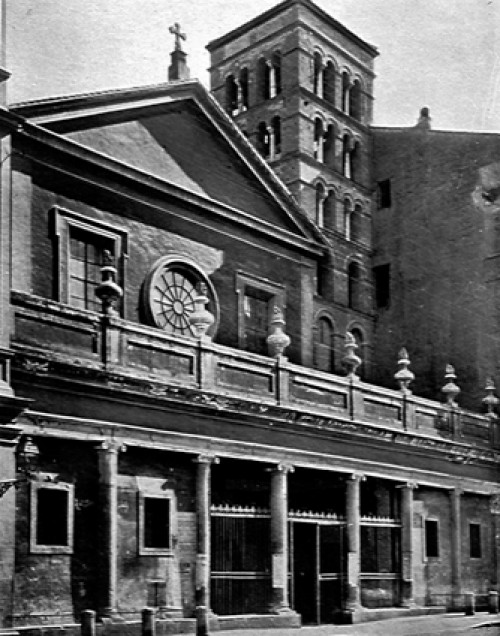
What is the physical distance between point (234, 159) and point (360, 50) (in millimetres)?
8101

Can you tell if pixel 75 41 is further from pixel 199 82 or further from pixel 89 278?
pixel 199 82

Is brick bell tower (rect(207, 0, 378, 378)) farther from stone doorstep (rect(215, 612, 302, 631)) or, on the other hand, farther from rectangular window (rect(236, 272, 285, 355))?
stone doorstep (rect(215, 612, 302, 631))

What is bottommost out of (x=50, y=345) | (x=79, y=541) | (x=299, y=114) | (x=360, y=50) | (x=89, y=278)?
(x=79, y=541)

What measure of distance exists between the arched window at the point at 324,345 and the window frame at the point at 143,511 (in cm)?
797

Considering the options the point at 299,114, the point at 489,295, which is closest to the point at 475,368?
the point at 489,295

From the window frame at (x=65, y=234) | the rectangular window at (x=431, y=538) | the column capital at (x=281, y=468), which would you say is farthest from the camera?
the rectangular window at (x=431, y=538)

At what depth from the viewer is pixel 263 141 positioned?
1088 inches

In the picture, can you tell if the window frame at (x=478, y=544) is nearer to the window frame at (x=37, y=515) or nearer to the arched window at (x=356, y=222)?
the arched window at (x=356, y=222)

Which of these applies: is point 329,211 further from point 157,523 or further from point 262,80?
point 157,523

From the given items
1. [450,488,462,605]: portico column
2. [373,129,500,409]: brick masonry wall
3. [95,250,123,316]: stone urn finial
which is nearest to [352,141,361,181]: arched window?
[373,129,500,409]: brick masonry wall

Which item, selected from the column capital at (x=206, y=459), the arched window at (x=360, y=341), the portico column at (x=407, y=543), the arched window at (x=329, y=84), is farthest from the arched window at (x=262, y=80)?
the column capital at (x=206, y=459)

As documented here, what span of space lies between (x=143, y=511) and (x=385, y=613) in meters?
6.30

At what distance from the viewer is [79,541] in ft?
48.4

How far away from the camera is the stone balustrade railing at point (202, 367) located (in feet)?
47.7
